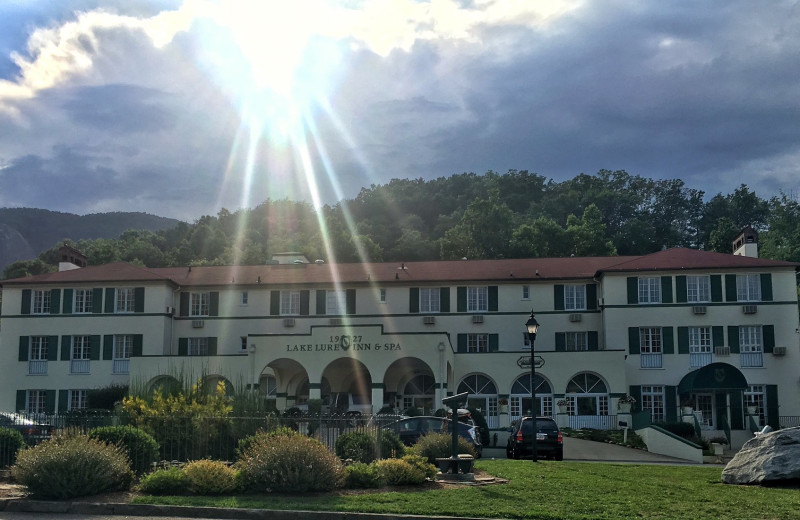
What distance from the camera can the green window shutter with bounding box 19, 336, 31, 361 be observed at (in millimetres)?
46781

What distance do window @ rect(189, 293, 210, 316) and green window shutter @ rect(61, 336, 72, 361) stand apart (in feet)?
21.8

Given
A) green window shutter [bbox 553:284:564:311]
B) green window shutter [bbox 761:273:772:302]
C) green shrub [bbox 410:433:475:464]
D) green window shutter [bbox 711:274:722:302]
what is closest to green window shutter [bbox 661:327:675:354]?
green window shutter [bbox 711:274:722:302]

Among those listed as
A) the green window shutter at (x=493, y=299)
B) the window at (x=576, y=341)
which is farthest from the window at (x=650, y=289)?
the green window shutter at (x=493, y=299)

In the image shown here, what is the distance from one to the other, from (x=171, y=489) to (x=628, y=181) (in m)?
97.6

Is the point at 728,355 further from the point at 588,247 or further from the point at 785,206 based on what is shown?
the point at 785,206

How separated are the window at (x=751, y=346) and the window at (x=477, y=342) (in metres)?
12.9

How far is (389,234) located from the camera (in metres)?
92.1

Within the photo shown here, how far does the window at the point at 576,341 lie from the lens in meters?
45.4

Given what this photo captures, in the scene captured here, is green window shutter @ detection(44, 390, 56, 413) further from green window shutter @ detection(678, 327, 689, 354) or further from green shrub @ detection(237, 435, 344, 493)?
green shrub @ detection(237, 435, 344, 493)

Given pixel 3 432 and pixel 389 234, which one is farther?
pixel 389 234

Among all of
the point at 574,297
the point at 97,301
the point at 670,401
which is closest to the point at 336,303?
the point at 574,297

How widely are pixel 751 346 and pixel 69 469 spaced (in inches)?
1456

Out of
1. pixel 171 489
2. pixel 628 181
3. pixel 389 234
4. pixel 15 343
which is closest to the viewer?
pixel 171 489

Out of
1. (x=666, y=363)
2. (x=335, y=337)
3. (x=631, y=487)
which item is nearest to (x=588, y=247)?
(x=666, y=363)
